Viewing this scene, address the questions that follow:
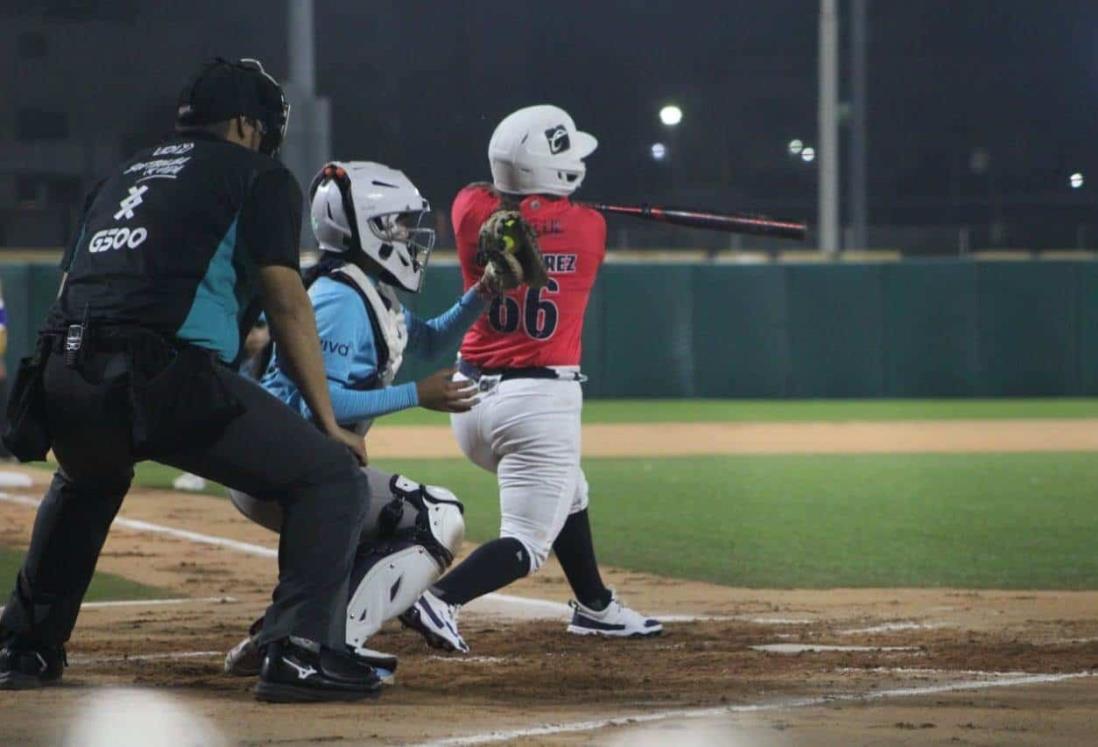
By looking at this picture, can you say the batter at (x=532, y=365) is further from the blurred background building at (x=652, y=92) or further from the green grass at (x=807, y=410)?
the blurred background building at (x=652, y=92)

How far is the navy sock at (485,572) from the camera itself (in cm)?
621

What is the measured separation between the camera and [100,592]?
8.34 metres

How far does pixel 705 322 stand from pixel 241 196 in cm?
1875

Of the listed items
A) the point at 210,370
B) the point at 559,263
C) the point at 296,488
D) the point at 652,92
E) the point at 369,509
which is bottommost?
the point at 369,509

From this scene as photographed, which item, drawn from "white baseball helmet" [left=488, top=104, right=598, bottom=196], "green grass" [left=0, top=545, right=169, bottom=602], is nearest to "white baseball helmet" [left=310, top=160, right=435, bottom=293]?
"white baseball helmet" [left=488, top=104, right=598, bottom=196]

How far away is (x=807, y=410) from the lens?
21984 mm

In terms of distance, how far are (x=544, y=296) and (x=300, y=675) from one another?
1979 mm

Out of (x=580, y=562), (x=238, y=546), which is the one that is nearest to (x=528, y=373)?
(x=580, y=562)

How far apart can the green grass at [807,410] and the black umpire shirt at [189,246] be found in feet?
50.9

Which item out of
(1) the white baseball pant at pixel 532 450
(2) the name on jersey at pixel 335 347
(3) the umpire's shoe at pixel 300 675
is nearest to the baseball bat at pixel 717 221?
(1) the white baseball pant at pixel 532 450

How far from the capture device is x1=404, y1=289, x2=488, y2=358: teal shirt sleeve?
20.1ft

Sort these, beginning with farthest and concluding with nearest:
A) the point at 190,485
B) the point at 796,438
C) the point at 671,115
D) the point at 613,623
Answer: the point at 671,115 → the point at 796,438 → the point at 190,485 → the point at 613,623

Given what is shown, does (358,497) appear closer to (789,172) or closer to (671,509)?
(671,509)

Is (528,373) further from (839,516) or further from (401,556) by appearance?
(839,516)
